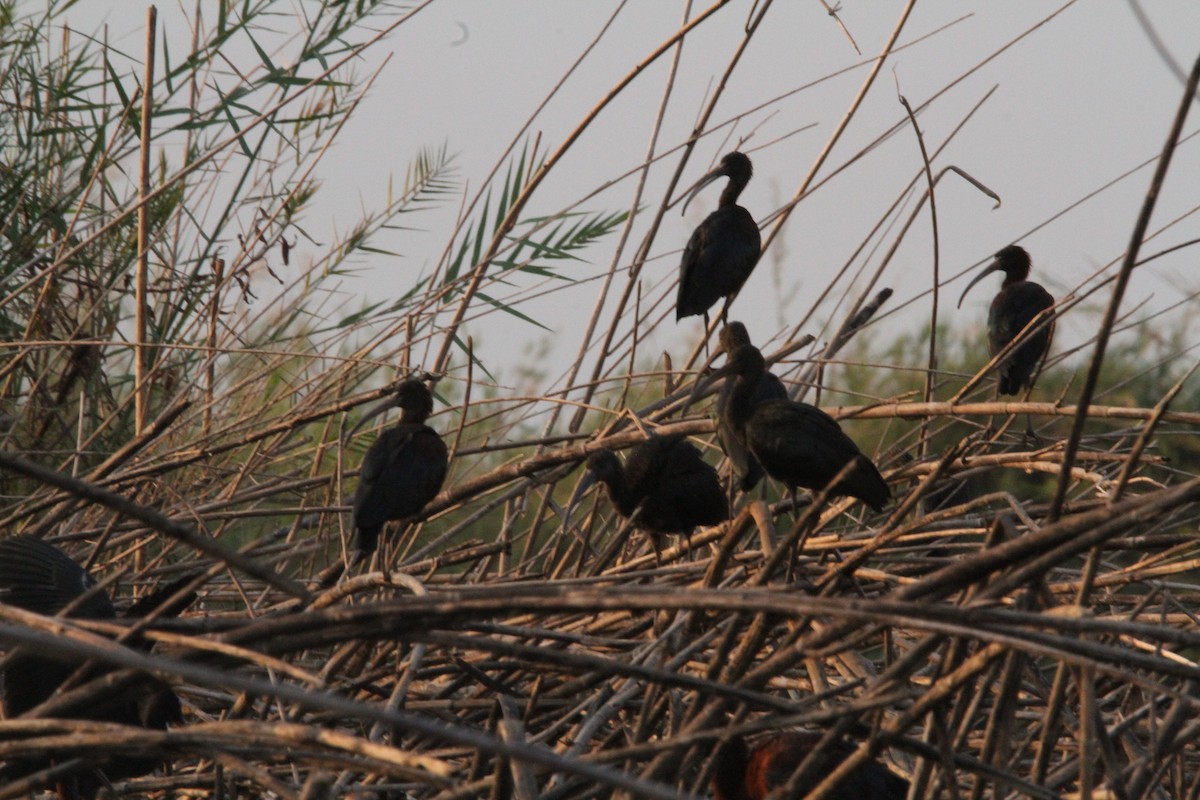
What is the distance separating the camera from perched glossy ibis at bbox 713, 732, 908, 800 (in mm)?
2418

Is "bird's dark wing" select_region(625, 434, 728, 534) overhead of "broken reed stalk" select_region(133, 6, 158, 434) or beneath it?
beneath

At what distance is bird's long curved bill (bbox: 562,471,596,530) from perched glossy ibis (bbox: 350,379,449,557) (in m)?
0.36

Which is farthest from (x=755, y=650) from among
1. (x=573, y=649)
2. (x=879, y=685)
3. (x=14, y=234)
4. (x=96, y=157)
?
(x=14, y=234)

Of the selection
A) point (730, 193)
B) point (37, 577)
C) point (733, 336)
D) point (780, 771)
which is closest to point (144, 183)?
point (37, 577)

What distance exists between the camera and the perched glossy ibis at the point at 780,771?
2.42 m

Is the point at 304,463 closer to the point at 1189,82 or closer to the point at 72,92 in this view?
the point at 72,92

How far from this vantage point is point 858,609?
1622 mm

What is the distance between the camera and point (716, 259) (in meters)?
5.48

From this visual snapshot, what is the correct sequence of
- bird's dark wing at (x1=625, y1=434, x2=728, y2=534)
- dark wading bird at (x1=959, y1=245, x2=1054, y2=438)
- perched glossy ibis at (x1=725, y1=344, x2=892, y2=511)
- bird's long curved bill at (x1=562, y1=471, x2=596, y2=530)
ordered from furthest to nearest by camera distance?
dark wading bird at (x1=959, y1=245, x2=1054, y2=438), bird's dark wing at (x1=625, y1=434, x2=728, y2=534), perched glossy ibis at (x1=725, y1=344, x2=892, y2=511), bird's long curved bill at (x1=562, y1=471, x2=596, y2=530)

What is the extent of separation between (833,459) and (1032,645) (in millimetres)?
2253

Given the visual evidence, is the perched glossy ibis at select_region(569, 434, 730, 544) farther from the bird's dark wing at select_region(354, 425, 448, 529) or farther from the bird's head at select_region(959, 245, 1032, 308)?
the bird's head at select_region(959, 245, 1032, 308)

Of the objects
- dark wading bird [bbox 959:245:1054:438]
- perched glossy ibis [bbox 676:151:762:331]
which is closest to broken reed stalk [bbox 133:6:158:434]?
perched glossy ibis [bbox 676:151:762:331]

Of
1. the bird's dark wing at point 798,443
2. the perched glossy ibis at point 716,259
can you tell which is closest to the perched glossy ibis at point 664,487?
the bird's dark wing at point 798,443

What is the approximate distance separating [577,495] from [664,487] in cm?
31
